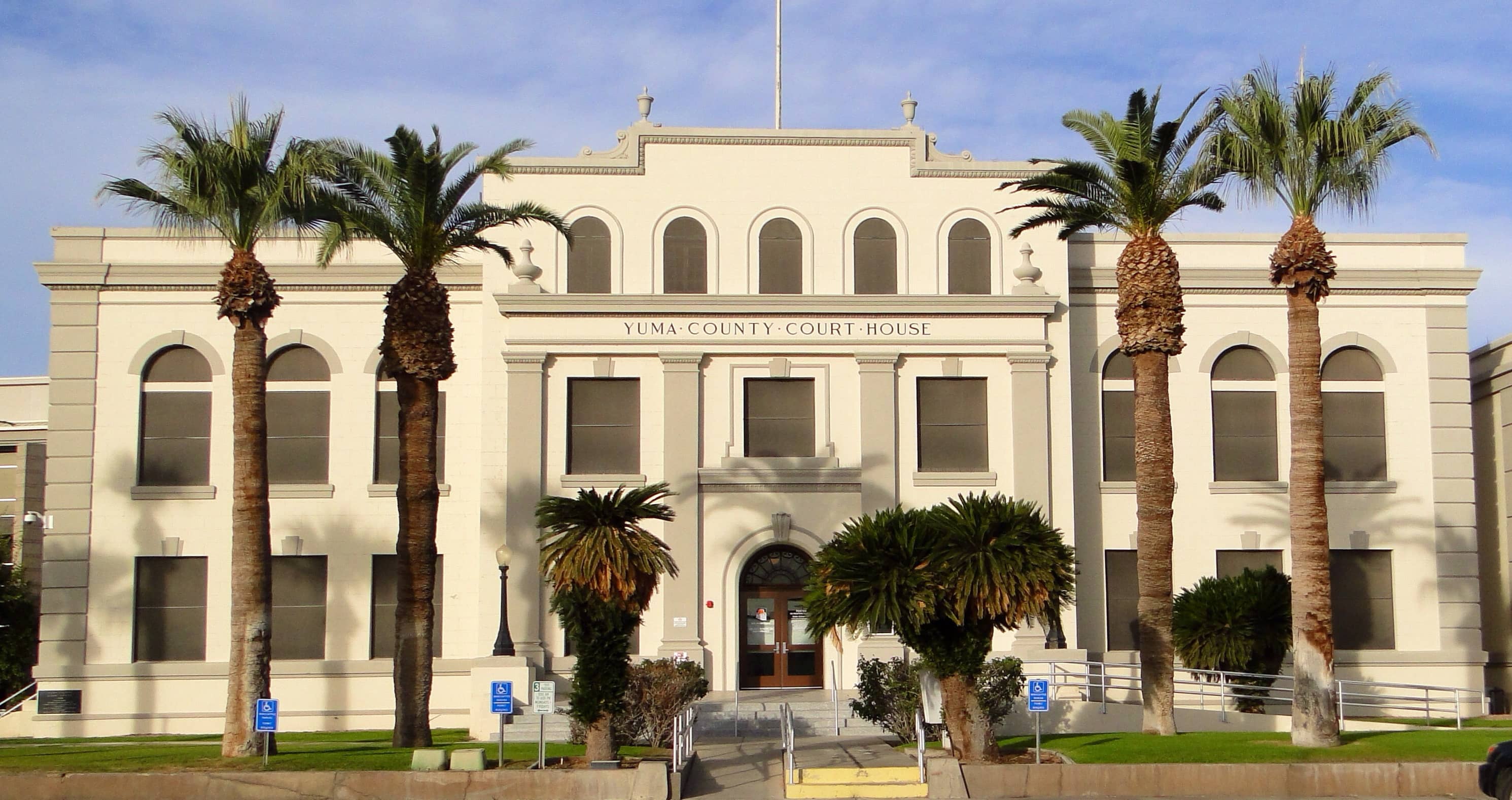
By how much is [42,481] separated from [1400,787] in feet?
102

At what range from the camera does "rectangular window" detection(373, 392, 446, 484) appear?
110 ft

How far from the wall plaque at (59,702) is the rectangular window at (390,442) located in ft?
24.7

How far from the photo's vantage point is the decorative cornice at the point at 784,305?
3288cm

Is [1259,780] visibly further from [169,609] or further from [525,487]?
[169,609]

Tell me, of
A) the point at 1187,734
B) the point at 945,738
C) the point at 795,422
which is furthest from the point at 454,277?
the point at 1187,734

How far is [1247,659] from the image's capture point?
30.1m

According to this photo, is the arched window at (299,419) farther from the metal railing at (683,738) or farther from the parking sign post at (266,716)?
the parking sign post at (266,716)

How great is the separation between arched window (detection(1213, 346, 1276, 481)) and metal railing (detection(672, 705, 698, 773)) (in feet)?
44.5

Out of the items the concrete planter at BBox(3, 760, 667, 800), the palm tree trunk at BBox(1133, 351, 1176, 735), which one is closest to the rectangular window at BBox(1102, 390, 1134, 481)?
the palm tree trunk at BBox(1133, 351, 1176, 735)

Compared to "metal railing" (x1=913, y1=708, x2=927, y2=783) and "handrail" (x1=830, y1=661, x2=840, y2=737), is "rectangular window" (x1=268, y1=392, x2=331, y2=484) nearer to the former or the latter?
"handrail" (x1=830, y1=661, x2=840, y2=737)

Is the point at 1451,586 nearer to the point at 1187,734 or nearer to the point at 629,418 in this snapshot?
the point at 1187,734

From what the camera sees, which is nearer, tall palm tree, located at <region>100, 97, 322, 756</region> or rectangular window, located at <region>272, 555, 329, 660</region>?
tall palm tree, located at <region>100, 97, 322, 756</region>

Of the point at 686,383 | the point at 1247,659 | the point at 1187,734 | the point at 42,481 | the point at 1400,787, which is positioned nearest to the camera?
the point at 1400,787

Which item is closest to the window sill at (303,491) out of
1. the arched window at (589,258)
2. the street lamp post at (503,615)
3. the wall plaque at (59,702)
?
the street lamp post at (503,615)
